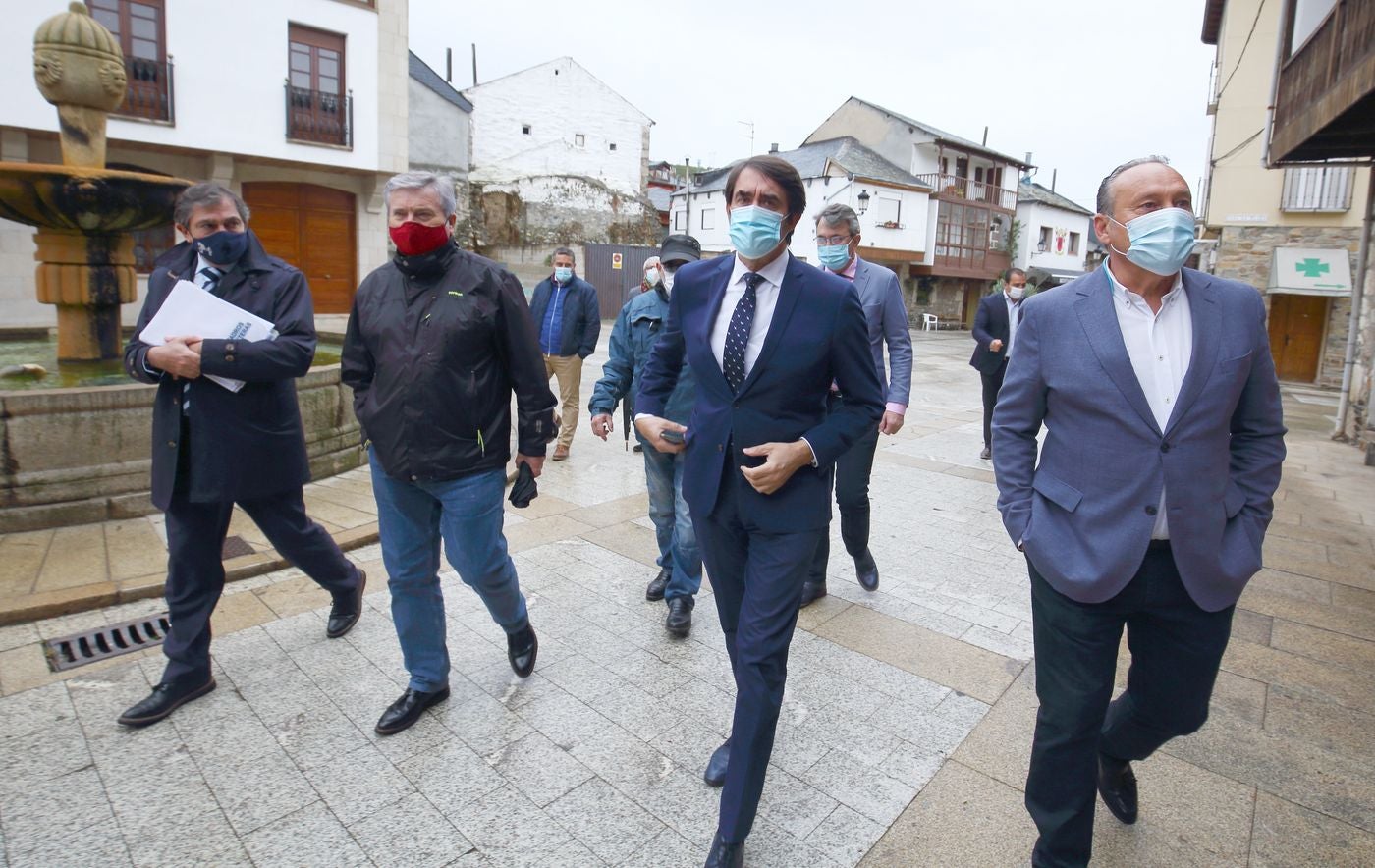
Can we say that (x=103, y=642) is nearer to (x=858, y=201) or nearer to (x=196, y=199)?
(x=196, y=199)

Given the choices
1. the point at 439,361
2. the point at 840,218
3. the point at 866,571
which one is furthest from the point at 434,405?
the point at 866,571

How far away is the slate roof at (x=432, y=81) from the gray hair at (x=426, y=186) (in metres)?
25.3

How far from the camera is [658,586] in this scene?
4.42 m

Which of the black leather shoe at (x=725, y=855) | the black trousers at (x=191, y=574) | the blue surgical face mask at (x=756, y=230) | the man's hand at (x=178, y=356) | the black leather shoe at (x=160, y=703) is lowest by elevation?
the black leather shoe at (x=160, y=703)

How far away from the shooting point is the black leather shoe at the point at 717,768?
2.77 m

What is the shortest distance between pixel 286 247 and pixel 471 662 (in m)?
17.9

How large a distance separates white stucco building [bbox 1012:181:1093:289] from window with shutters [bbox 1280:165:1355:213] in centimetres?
2152

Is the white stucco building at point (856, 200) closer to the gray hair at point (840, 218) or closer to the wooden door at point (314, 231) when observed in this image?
the wooden door at point (314, 231)

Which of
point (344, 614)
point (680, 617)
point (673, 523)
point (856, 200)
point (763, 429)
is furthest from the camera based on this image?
point (856, 200)

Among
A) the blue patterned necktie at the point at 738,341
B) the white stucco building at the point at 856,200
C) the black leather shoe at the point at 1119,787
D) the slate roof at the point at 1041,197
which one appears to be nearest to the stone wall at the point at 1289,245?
the white stucco building at the point at 856,200

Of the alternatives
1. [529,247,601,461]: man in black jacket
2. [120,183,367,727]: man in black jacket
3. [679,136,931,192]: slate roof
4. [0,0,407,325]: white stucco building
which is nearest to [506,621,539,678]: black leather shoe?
[120,183,367,727]: man in black jacket

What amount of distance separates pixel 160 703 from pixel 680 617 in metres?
2.16

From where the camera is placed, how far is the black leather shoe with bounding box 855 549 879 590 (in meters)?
4.62

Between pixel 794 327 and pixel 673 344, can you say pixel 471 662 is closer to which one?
pixel 673 344
